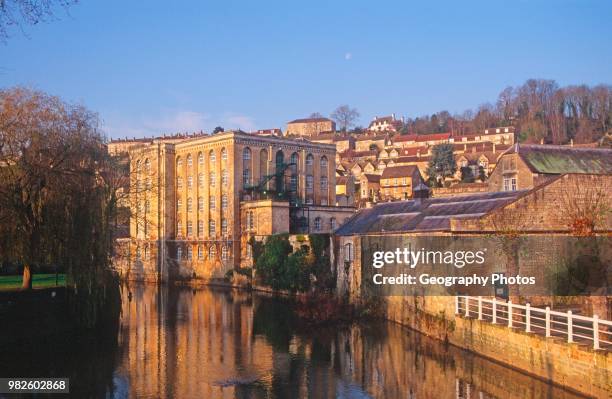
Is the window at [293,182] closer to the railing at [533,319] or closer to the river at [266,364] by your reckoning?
the river at [266,364]

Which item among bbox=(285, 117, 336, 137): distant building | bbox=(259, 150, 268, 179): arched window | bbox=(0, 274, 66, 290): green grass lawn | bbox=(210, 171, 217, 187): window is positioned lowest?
bbox=(0, 274, 66, 290): green grass lawn

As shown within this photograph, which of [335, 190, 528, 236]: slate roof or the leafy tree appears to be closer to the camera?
[335, 190, 528, 236]: slate roof

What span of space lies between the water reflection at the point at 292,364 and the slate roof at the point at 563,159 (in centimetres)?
1563

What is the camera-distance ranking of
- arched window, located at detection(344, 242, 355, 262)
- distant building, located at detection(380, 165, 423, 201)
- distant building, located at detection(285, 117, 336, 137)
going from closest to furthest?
arched window, located at detection(344, 242, 355, 262) → distant building, located at detection(380, 165, 423, 201) → distant building, located at detection(285, 117, 336, 137)

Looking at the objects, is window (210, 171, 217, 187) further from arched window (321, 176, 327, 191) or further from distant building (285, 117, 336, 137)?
distant building (285, 117, 336, 137)

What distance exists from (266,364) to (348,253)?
14658 millimetres

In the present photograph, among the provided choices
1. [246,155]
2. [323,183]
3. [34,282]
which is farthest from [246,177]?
[34,282]

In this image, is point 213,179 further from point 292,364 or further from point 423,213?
point 292,364

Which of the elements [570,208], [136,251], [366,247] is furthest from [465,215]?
[136,251]

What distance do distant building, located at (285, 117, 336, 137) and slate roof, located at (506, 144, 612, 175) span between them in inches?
5043

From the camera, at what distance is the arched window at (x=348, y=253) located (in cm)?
3531

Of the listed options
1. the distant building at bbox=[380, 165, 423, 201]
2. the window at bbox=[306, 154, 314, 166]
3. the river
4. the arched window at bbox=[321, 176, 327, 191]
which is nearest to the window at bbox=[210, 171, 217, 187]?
the window at bbox=[306, 154, 314, 166]

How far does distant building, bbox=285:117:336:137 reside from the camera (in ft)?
557

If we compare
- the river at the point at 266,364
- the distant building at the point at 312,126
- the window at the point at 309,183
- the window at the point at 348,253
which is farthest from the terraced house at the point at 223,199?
the distant building at the point at 312,126
